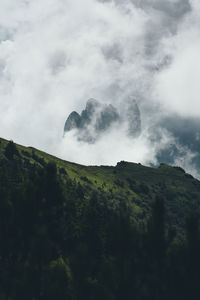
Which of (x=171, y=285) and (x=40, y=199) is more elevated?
(x=40, y=199)

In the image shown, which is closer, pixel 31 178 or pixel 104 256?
pixel 104 256

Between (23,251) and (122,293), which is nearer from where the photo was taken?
(122,293)

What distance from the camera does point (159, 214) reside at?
95.4 metres

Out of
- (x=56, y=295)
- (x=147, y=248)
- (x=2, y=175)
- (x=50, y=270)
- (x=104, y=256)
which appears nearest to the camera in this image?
(x=56, y=295)

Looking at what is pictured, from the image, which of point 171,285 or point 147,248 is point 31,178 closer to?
point 147,248

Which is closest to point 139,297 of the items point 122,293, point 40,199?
point 122,293

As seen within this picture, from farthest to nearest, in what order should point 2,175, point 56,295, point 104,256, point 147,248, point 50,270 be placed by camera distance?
point 2,175, point 104,256, point 147,248, point 50,270, point 56,295

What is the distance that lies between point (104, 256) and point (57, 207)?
21.5 m

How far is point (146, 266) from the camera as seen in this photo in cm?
8962

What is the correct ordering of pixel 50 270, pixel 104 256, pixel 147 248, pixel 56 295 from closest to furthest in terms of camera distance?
pixel 56 295 < pixel 50 270 < pixel 147 248 < pixel 104 256

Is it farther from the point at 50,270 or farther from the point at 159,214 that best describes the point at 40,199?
the point at 159,214

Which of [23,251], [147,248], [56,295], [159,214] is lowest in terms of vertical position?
[56,295]

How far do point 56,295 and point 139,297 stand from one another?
1833 cm

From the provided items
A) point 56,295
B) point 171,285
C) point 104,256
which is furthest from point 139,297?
point 104,256
